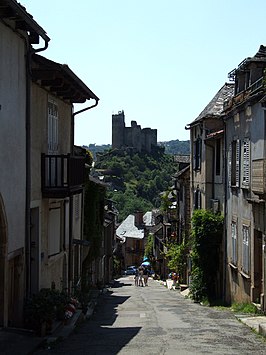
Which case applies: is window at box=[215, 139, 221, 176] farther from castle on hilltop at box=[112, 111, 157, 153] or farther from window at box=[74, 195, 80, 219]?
castle on hilltop at box=[112, 111, 157, 153]

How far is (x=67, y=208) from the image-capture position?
20.8 meters

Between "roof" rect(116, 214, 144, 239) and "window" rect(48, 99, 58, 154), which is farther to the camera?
"roof" rect(116, 214, 144, 239)

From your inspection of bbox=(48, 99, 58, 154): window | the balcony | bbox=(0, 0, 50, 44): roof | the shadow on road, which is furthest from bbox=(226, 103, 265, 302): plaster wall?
bbox=(0, 0, 50, 44): roof

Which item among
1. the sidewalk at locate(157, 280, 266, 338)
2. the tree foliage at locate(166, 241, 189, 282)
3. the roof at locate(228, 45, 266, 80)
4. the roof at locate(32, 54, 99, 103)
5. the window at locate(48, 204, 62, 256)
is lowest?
the tree foliage at locate(166, 241, 189, 282)

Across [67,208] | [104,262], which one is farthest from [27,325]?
[104,262]

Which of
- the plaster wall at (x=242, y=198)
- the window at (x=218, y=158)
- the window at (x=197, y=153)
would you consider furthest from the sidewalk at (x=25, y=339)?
A: the window at (x=197, y=153)

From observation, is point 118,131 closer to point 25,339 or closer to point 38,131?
point 38,131

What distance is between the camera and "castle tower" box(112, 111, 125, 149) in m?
154

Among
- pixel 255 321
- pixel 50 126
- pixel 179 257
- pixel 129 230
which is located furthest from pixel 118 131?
pixel 255 321

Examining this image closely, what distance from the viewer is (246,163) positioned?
842 inches

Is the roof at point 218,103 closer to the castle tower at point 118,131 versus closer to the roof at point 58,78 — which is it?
the roof at point 58,78

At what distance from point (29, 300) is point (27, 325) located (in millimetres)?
631

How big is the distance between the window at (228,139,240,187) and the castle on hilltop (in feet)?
421

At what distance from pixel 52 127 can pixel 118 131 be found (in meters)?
136
